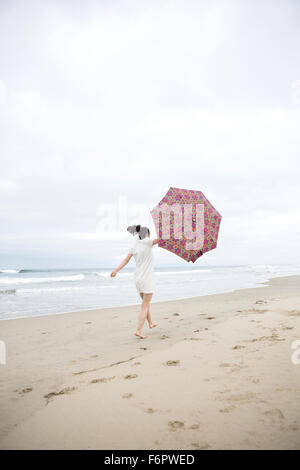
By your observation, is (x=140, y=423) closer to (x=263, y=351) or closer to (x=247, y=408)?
(x=247, y=408)

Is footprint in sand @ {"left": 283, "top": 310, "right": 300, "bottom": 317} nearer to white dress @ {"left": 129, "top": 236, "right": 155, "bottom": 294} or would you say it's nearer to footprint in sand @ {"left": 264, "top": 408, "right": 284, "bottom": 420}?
white dress @ {"left": 129, "top": 236, "right": 155, "bottom": 294}

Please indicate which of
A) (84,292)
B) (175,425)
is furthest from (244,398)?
(84,292)

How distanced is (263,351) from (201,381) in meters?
1.40

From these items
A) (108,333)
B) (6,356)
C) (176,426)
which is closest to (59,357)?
(6,356)

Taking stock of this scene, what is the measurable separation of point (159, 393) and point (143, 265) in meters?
3.00

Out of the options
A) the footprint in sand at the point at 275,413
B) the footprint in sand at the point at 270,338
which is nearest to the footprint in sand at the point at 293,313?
the footprint in sand at the point at 270,338

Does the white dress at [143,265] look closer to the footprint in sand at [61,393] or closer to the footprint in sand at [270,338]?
the footprint in sand at [270,338]

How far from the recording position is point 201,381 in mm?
3219

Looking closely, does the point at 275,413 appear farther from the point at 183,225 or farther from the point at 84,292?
the point at 84,292

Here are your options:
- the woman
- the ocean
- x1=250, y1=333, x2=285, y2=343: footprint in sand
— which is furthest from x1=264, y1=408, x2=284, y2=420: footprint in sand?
the ocean

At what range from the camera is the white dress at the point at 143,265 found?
574cm

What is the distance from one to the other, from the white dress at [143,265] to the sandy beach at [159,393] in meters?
1.16

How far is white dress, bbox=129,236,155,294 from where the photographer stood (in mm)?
5738

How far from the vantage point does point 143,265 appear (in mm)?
5801
